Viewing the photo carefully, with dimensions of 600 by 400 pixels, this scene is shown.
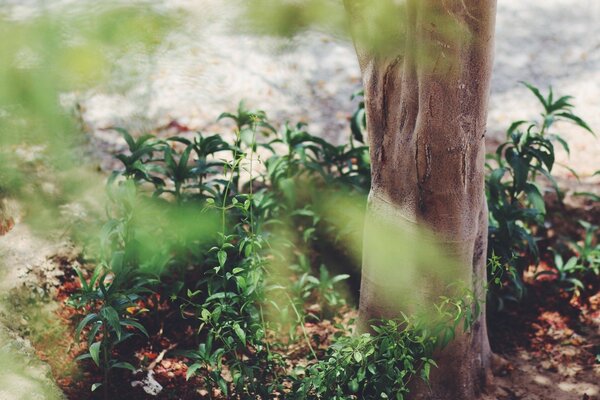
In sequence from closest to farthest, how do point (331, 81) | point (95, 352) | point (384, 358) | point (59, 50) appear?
point (59, 50) < point (95, 352) < point (384, 358) < point (331, 81)

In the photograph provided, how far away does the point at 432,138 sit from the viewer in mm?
2820

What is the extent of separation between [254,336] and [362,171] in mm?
1477

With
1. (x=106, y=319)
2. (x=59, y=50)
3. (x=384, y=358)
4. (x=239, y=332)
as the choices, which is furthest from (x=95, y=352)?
(x=59, y=50)

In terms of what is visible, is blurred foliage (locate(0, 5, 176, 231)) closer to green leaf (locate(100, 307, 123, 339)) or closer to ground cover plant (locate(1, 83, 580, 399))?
ground cover plant (locate(1, 83, 580, 399))

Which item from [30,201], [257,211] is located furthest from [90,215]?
[257,211]

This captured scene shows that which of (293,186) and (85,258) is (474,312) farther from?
(85,258)

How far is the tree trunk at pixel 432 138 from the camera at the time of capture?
267cm

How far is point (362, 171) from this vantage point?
4262 millimetres

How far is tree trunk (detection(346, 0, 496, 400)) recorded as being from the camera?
267cm

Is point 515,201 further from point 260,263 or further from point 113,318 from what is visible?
point 113,318

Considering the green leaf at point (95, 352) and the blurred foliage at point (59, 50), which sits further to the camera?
the green leaf at point (95, 352)

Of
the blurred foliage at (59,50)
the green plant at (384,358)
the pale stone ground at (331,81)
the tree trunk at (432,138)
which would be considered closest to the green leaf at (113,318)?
the green plant at (384,358)

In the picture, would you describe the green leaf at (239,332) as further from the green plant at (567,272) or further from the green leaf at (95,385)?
the green plant at (567,272)

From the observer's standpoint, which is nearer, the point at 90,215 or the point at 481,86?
the point at 481,86
